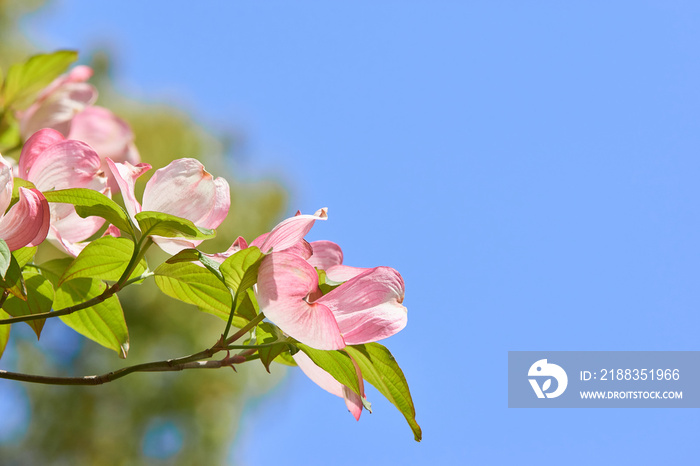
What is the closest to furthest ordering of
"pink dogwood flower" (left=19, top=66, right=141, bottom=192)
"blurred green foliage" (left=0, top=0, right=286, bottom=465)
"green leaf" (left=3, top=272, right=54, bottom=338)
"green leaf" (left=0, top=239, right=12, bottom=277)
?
1. "green leaf" (left=0, top=239, right=12, bottom=277)
2. "green leaf" (left=3, top=272, right=54, bottom=338)
3. "pink dogwood flower" (left=19, top=66, right=141, bottom=192)
4. "blurred green foliage" (left=0, top=0, right=286, bottom=465)

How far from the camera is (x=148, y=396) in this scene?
16.3 ft

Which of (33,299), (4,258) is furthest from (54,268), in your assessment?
(4,258)

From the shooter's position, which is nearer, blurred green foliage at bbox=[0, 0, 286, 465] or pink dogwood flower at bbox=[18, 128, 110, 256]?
pink dogwood flower at bbox=[18, 128, 110, 256]

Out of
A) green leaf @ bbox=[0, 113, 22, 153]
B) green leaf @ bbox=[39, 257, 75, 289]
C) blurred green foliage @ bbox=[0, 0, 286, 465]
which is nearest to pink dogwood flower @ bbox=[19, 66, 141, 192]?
green leaf @ bbox=[0, 113, 22, 153]

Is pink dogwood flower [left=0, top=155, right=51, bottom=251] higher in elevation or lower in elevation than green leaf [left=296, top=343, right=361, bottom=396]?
higher

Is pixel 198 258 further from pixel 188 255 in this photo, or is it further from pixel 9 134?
pixel 9 134

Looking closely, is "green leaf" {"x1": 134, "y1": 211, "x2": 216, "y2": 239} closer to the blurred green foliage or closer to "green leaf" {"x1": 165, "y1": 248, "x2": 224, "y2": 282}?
"green leaf" {"x1": 165, "y1": 248, "x2": 224, "y2": 282}

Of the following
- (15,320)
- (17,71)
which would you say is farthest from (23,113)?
(15,320)

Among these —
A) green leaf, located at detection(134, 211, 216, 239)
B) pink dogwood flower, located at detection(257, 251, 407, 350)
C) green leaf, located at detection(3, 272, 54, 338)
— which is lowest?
green leaf, located at detection(3, 272, 54, 338)

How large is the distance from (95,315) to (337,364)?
161 millimetres

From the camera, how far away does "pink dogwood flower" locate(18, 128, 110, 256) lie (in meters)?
0.32

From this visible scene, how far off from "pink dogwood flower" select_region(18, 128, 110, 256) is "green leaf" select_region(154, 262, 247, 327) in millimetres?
47

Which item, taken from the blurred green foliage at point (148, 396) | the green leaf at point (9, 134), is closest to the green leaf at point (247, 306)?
the green leaf at point (9, 134)

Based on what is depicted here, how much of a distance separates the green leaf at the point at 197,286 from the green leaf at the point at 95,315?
44mm
